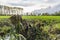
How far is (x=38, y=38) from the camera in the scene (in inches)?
108

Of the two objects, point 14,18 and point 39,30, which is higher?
point 14,18

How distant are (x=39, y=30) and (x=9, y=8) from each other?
729mm

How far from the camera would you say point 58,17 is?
2.75 meters

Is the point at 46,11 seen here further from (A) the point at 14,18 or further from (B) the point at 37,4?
(A) the point at 14,18

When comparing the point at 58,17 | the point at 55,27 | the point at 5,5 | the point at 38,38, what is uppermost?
the point at 5,5

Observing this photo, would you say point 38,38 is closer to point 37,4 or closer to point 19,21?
point 19,21

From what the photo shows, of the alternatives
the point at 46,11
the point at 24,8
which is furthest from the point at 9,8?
the point at 46,11

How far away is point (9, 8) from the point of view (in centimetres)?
284

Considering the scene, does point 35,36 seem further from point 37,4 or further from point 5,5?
point 5,5

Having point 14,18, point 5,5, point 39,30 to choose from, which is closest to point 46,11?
point 39,30

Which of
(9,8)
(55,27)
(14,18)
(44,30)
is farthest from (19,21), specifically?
(55,27)

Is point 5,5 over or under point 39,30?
over

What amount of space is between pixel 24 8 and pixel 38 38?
64 centimetres

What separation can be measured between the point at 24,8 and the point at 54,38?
817mm
